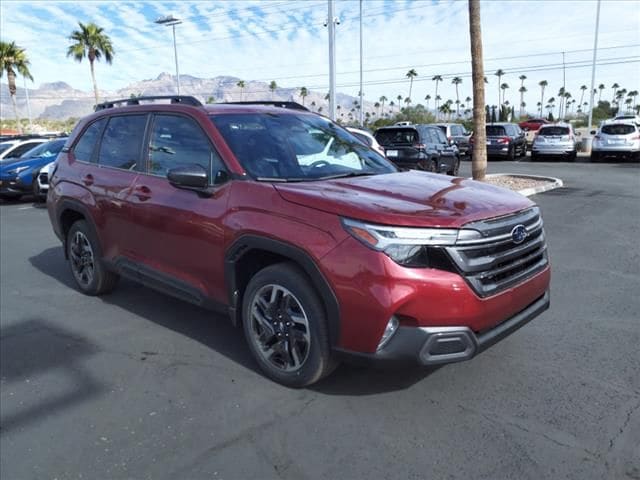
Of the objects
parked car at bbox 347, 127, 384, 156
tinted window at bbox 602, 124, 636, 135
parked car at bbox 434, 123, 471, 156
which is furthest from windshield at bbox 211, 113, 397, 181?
tinted window at bbox 602, 124, 636, 135

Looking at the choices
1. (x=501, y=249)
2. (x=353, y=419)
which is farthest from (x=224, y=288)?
(x=501, y=249)

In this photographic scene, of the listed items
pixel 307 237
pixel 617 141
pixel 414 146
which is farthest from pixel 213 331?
pixel 617 141

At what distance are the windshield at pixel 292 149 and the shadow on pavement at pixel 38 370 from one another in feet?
6.23

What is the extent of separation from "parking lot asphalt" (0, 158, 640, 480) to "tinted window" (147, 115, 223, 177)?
56.1 inches

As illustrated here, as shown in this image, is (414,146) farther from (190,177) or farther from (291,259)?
(291,259)

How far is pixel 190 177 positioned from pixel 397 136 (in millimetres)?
11438

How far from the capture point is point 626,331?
424 cm

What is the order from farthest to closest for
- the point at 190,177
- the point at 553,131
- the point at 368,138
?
the point at 553,131, the point at 368,138, the point at 190,177

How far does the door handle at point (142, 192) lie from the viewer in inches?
169

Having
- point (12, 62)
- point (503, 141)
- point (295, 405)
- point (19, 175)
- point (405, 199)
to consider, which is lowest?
point (295, 405)

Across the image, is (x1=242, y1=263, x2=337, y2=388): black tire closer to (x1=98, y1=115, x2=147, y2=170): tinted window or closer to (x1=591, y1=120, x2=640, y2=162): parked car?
(x1=98, y1=115, x2=147, y2=170): tinted window

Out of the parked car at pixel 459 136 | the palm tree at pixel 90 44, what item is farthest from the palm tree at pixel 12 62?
the parked car at pixel 459 136

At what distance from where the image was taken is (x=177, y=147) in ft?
13.8

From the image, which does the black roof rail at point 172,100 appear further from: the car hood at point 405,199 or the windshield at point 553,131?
the windshield at point 553,131
